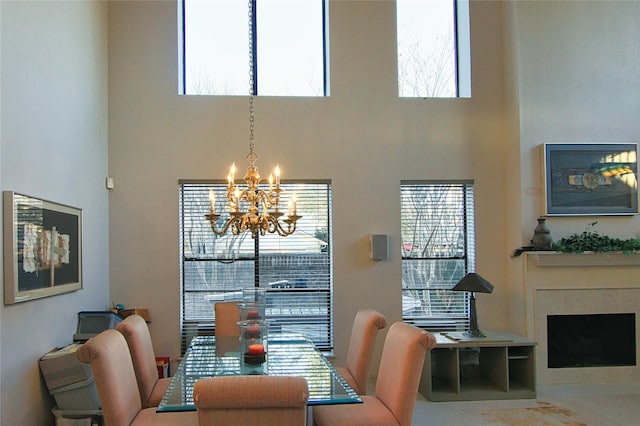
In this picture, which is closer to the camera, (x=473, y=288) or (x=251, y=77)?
(x=473, y=288)

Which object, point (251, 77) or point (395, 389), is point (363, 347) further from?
point (251, 77)

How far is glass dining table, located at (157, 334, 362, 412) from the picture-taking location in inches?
105

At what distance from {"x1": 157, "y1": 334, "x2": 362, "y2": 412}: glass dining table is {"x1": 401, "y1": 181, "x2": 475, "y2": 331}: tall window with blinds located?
5.73ft

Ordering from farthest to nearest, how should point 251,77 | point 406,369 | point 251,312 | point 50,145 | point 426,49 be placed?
1. point 426,49
2. point 251,77
3. point 50,145
4. point 251,312
5. point 406,369

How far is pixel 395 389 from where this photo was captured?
119 inches

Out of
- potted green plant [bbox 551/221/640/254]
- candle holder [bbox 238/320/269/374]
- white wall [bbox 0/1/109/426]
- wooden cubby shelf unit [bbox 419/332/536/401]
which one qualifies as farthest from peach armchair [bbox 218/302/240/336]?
potted green plant [bbox 551/221/640/254]

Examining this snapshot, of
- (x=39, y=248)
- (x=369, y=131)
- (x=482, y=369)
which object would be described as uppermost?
(x=369, y=131)

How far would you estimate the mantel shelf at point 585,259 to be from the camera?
5.18 meters

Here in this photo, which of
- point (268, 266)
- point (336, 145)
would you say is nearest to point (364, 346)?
point (268, 266)

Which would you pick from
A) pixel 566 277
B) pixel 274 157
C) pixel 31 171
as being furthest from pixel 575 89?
pixel 31 171

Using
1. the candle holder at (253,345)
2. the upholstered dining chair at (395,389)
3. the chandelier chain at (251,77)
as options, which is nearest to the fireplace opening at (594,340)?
the upholstered dining chair at (395,389)

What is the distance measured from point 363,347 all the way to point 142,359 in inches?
56.3

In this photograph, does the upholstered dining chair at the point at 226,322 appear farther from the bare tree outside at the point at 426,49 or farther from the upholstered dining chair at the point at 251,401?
the bare tree outside at the point at 426,49

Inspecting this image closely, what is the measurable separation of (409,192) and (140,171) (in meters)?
2.65
